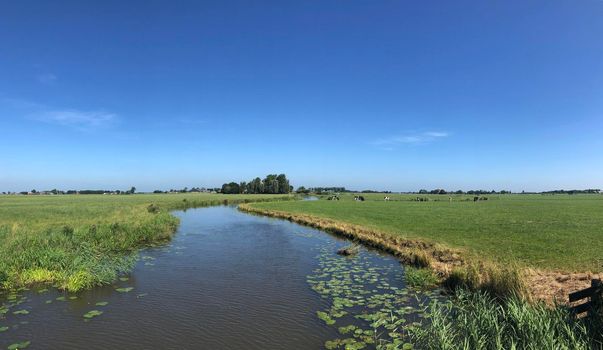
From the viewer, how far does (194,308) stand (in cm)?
1245

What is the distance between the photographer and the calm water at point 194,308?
32.3 ft

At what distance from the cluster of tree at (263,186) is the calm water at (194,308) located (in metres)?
158

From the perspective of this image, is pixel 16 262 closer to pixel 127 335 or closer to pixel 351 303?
pixel 127 335

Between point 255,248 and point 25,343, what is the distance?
1668 centimetres

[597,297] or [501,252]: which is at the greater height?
[597,297]

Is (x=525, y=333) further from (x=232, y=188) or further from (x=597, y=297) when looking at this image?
(x=232, y=188)

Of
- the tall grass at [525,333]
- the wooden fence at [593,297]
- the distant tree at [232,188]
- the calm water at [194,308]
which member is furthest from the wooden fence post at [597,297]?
the distant tree at [232,188]

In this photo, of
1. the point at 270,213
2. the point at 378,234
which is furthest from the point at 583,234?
the point at 270,213

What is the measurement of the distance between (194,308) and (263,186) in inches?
6520

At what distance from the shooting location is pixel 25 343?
9383 millimetres

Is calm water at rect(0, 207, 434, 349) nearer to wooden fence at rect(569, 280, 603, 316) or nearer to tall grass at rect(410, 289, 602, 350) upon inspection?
tall grass at rect(410, 289, 602, 350)

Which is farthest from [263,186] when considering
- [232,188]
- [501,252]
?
[501,252]

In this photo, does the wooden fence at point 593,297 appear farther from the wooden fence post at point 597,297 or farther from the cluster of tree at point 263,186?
the cluster of tree at point 263,186

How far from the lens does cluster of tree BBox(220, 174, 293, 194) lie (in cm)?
17925
